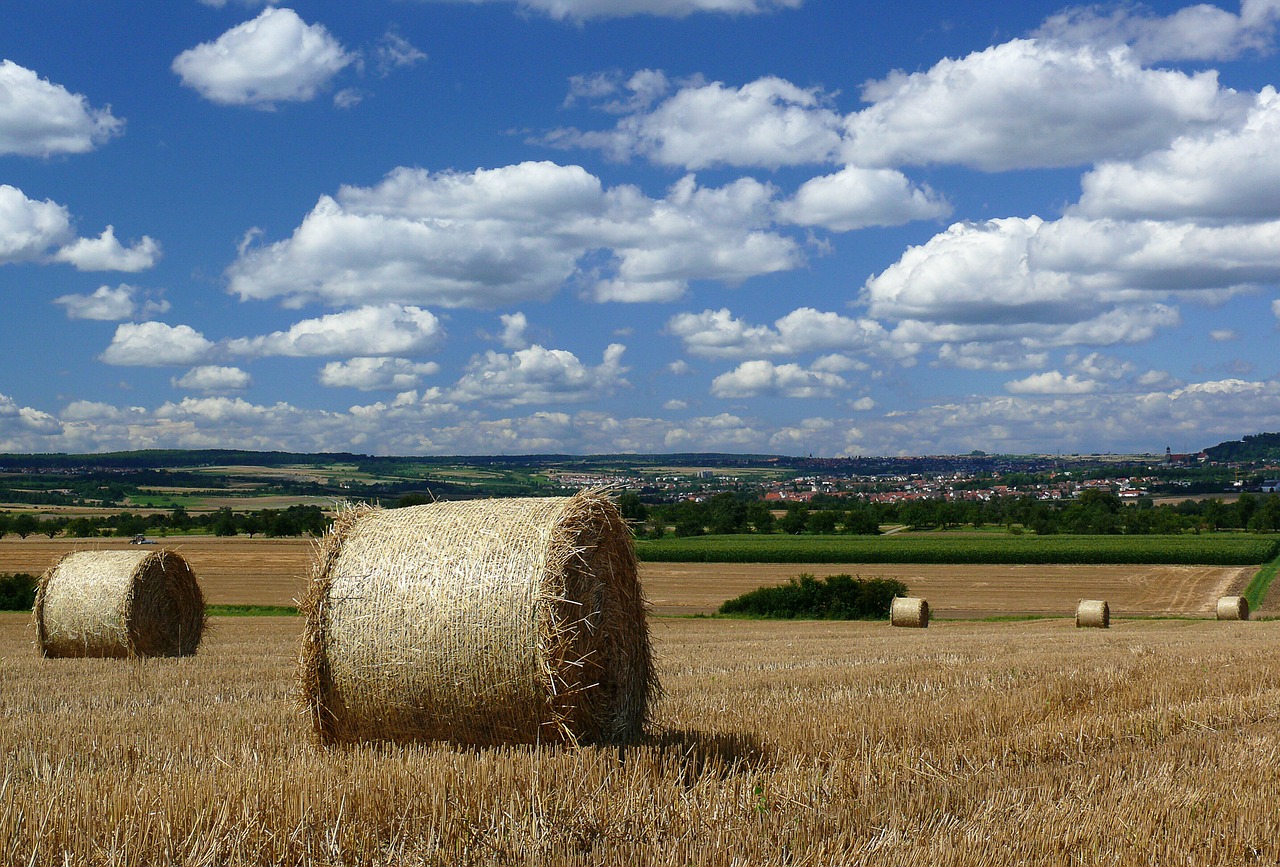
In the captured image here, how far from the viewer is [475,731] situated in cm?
684

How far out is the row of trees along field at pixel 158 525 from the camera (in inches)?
2788

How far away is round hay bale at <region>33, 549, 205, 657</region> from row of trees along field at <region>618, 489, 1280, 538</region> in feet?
210

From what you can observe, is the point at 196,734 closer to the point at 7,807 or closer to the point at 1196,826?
the point at 7,807

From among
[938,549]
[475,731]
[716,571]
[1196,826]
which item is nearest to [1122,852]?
[1196,826]

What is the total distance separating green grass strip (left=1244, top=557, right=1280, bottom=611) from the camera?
42678mm

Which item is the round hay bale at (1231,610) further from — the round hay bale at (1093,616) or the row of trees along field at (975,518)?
the row of trees along field at (975,518)

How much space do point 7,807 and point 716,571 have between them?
54.0m

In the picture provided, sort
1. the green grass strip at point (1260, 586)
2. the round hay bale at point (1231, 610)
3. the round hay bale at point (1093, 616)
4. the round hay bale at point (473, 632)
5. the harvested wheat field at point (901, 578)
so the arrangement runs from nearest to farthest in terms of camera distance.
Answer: the round hay bale at point (473, 632)
the round hay bale at point (1093, 616)
the round hay bale at point (1231, 610)
the harvested wheat field at point (901, 578)
the green grass strip at point (1260, 586)

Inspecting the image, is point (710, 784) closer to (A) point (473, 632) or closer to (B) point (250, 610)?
(A) point (473, 632)

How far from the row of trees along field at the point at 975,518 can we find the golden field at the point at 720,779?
71.0 m

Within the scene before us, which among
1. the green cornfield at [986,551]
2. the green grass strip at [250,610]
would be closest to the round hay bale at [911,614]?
the green grass strip at [250,610]

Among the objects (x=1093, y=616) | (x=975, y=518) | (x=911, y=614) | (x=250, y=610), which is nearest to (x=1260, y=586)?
(x=1093, y=616)

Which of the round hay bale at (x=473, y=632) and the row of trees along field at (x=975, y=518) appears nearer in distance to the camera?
the round hay bale at (x=473, y=632)

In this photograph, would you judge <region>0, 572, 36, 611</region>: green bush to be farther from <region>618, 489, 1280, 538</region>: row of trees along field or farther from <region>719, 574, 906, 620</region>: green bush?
<region>618, 489, 1280, 538</region>: row of trees along field
